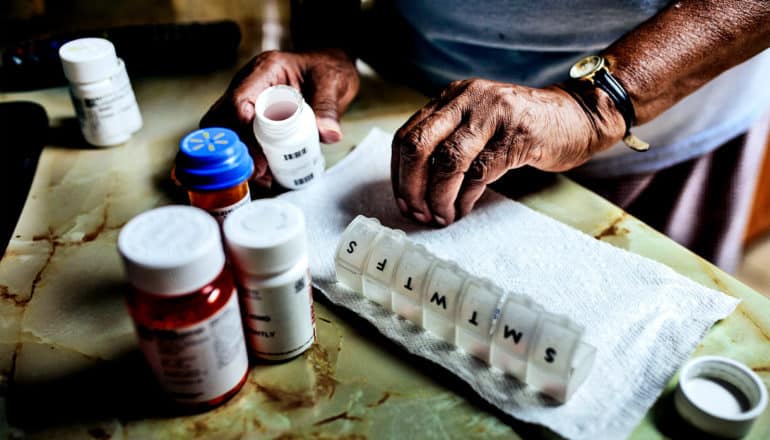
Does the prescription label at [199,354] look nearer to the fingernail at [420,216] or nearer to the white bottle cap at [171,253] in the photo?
the white bottle cap at [171,253]

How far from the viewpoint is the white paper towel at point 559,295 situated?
540 mm

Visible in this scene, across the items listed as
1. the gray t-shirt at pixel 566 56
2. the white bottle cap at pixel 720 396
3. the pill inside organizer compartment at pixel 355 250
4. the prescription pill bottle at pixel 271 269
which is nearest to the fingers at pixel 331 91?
the gray t-shirt at pixel 566 56

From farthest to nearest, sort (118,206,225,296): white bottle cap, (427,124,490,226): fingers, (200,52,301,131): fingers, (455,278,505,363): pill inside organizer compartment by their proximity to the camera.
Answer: (200,52,301,131): fingers → (427,124,490,226): fingers → (455,278,505,363): pill inside organizer compartment → (118,206,225,296): white bottle cap

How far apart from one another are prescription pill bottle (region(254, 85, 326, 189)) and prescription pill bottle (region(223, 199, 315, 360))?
0.64 ft

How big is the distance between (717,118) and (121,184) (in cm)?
79

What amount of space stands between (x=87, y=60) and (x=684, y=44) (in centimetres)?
67

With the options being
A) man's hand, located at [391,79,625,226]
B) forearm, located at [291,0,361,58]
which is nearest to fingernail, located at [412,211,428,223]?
man's hand, located at [391,79,625,226]

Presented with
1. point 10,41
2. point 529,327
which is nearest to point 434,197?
point 529,327

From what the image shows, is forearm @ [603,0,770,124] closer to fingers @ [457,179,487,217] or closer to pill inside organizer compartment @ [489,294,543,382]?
fingers @ [457,179,487,217]

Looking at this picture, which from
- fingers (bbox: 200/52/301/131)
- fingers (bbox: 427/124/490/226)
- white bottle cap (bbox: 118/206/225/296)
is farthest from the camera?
fingers (bbox: 200/52/301/131)

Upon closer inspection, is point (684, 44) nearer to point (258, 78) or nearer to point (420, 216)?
point (420, 216)

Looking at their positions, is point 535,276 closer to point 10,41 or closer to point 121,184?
point 121,184

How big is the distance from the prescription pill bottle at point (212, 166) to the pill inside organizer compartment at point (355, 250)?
12cm

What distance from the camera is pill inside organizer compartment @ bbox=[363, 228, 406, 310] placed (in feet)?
2.02
